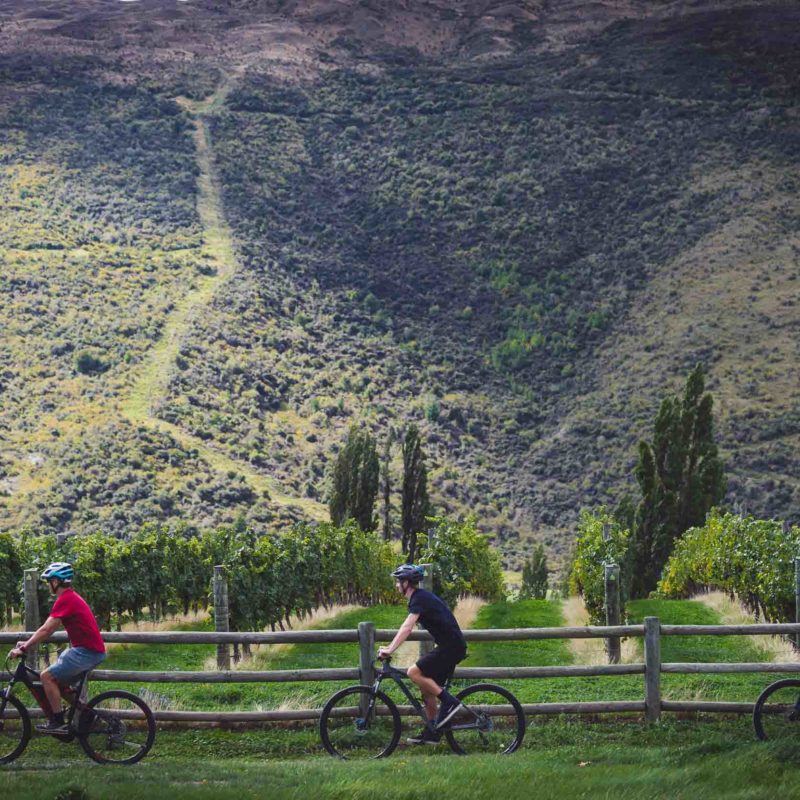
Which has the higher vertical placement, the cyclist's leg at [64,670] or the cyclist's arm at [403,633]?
the cyclist's arm at [403,633]

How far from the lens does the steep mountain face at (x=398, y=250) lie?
7056 centimetres

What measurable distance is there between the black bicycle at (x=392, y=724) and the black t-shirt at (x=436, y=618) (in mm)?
561

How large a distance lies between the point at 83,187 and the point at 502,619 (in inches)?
3416

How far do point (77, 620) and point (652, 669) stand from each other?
6.02 meters

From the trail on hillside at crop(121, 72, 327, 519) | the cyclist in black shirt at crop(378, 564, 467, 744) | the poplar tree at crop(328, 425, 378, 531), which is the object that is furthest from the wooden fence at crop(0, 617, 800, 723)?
the trail on hillside at crop(121, 72, 327, 519)

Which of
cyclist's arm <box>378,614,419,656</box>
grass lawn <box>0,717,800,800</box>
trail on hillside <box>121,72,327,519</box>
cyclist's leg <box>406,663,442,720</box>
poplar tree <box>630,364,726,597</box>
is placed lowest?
grass lawn <box>0,717,800,800</box>

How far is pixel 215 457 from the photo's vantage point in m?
67.9

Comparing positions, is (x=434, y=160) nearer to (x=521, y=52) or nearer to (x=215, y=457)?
(x=521, y=52)

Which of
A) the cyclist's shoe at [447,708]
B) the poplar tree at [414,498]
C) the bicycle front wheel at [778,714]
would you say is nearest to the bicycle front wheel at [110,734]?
the cyclist's shoe at [447,708]

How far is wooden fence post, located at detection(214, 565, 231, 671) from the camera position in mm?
19484

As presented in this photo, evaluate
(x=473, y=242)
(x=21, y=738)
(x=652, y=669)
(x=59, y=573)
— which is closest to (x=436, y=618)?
(x=652, y=669)

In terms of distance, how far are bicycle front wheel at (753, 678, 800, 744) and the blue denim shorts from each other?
663 centimetres

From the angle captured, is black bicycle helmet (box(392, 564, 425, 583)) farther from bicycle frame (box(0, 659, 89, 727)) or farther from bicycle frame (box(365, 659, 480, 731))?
bicycle frame (box(0, 659, 89, 727))

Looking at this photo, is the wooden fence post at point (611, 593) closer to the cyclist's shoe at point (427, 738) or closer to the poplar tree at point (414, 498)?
the cyclist's shoe at point (427, 738)
